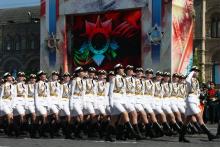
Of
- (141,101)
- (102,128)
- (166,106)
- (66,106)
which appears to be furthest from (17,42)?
(141,101)

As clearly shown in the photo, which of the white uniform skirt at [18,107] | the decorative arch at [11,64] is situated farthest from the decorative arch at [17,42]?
the white uniform skirt at [18,107]

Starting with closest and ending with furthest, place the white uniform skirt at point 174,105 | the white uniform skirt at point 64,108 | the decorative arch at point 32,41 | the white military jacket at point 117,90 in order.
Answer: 1. the white military jacket at point 117,90
2. the white uniform skirt at point 64,108
3. the white uniform skirt at point 174,105
4. the decorative arch at point 32,41

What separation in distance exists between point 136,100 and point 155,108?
1.11 metres

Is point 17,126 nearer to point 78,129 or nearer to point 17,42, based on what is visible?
point 78,129

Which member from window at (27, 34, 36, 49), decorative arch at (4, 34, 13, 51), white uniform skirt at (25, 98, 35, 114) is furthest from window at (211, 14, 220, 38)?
white uniform skirt at (25, 98, 35, 114)

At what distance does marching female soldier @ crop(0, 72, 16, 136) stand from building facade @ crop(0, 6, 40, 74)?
49.8 metres

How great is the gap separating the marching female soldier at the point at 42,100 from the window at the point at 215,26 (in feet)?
131

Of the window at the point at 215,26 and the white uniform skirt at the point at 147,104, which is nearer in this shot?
the white uniform skirt at the point at 147,104

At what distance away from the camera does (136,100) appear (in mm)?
15320

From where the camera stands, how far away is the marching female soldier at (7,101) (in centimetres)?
1700

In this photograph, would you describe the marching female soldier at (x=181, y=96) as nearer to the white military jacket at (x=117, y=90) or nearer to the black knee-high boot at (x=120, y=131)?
the white military jacket at (x=117, y=90)

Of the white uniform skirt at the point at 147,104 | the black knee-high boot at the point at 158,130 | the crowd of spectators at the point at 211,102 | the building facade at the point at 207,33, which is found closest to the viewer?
the black knee-high boot at the point at 158,130

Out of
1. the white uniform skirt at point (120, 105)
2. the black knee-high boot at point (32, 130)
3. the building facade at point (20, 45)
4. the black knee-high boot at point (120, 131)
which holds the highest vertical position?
the building facade at point (20, 45)

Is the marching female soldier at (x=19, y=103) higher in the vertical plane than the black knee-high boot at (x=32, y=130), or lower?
higher
